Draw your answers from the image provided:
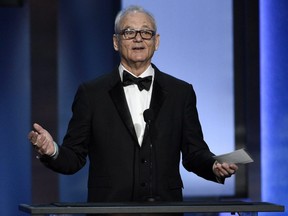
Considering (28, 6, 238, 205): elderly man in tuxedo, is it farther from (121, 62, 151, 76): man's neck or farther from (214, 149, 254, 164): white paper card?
(214, 149, 254, 164): white paper card

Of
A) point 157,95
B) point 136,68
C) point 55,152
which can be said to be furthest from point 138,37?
point 55,152

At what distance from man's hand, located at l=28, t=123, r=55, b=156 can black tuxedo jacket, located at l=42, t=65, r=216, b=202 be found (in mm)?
181

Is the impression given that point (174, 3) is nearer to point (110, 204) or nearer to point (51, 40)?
point (51, 40)

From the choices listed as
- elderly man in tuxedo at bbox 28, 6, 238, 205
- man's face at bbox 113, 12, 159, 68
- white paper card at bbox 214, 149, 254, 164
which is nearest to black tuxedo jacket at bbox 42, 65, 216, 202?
elderly man in tuxedo at bbox 28, 6, 238, 205

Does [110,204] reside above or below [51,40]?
below

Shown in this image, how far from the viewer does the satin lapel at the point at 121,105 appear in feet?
10.7

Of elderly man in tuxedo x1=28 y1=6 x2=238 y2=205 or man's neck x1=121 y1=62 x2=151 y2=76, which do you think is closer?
elderly man in tuxedo x1=28 y1=6 x2=238 y2=205

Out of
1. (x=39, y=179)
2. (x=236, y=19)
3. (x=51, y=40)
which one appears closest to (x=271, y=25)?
(x=236, y=19)

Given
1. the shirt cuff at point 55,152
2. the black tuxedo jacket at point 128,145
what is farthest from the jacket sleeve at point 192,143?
the shirt cuff at point 55,152

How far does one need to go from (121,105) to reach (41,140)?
1.84 ft

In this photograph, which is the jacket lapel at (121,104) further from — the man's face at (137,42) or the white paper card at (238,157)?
the white paper card at (238,157)

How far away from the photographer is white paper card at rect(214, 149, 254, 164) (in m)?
2.73

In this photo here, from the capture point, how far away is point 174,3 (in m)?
5.25

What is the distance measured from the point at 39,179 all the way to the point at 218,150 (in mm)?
1158
